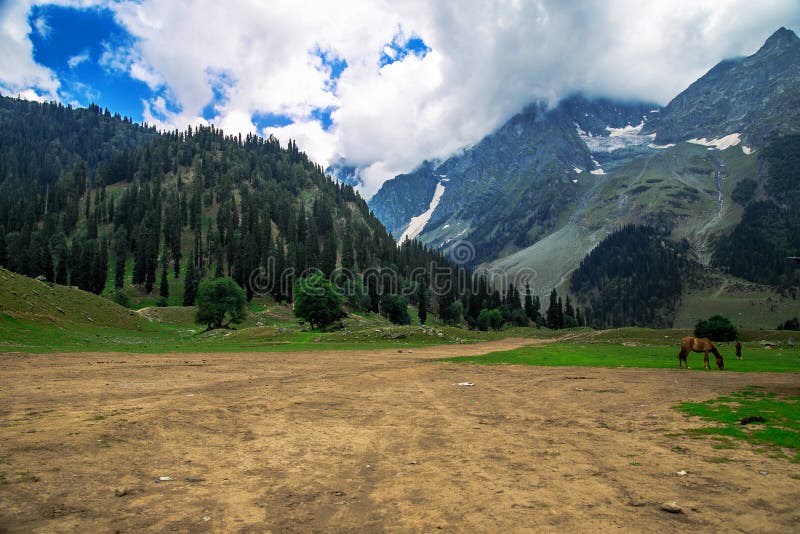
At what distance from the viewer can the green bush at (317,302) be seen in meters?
76.4

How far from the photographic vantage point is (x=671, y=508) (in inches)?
292

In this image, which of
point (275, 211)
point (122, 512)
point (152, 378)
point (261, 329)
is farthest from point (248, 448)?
point (275, 211)

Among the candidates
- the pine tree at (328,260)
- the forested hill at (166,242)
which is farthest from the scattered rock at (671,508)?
the pine tree at (328,260)

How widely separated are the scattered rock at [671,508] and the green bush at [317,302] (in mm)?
71183

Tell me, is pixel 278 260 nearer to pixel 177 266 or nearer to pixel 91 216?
pixel 177 266

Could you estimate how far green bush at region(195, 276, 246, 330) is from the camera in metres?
76.4

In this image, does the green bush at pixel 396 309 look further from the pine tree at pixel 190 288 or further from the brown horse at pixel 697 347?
the brown horse at pixel 697 347

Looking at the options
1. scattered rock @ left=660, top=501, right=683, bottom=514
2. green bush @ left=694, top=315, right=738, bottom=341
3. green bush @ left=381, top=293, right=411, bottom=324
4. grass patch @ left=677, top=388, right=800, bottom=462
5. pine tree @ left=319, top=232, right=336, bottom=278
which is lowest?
green bush @ left=694, top=315, right=738, bottom=341

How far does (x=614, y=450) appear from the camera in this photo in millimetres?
11180

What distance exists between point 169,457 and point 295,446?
3.04 m

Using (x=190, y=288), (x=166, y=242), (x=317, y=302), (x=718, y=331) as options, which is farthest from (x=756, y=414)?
(x=166, y=242)

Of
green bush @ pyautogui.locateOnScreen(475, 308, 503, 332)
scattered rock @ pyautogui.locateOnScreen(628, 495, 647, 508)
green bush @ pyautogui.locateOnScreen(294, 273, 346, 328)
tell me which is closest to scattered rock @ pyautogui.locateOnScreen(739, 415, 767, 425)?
scattered rock @ pyautogui.locateOnScreen(628, 495, 647, 508)

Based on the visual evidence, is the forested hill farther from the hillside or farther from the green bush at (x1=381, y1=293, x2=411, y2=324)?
the hillside

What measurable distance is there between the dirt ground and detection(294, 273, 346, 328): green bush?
56.0 metres
